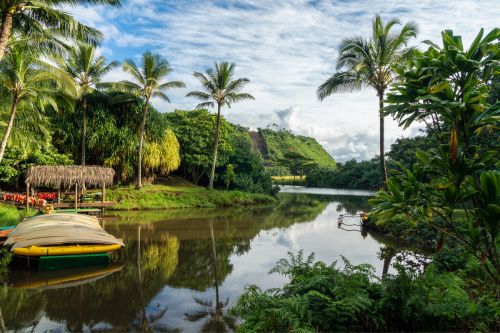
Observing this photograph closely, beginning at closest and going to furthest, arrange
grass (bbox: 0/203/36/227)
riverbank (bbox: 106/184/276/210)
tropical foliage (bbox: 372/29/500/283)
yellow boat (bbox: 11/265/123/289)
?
Answer: 1. tropical foliage (bbox: 372/29/500/283)
2. yellow boat (bbox: 11/265/123/289)
3. grass (bbox: 0/203/36/227)
4. riverbank (bbox: 106/184/276/210)

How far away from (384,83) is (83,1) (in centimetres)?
1285

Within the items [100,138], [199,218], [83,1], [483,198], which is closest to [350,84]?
[199,218]

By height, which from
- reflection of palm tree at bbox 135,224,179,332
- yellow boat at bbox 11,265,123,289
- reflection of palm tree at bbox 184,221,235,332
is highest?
reflection of palm tree at bbox 135,224,179,332

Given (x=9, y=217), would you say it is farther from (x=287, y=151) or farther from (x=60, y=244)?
(x=287, y=151)

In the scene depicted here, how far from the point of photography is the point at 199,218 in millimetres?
20391

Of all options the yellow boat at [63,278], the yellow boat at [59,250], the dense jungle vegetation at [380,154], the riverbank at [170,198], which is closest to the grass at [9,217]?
the dense jungle vegetation at [380,154]

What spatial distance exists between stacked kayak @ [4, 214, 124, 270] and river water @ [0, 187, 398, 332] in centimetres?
37

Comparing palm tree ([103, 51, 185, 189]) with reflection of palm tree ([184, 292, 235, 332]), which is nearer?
reflection of palm tree ([184, 292, 235, 332])

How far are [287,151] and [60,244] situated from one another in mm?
78097

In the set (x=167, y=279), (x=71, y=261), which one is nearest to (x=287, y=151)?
(x=71, y=261)

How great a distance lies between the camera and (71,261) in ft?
31.6

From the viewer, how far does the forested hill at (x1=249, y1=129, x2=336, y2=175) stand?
79.3 meters

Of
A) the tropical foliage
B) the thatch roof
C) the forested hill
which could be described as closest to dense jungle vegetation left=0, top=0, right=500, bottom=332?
the tropical foliage

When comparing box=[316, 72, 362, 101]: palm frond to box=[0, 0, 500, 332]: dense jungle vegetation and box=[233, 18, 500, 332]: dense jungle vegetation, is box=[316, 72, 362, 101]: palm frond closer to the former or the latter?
box=[0, 0, 500, 332]: dense jungle vegetation
